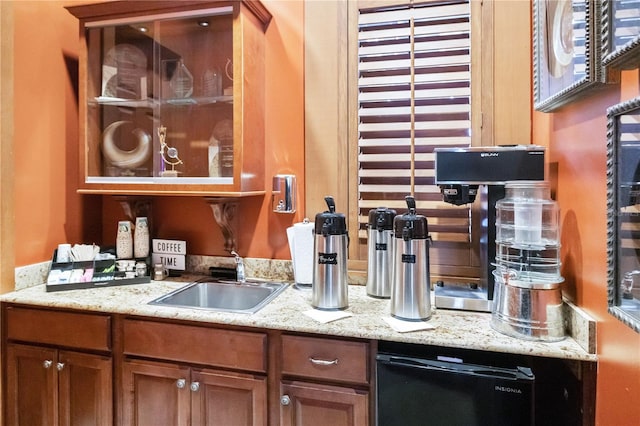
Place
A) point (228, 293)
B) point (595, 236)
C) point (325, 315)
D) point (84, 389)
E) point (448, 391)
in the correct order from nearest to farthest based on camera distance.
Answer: point (595, 236)
point (448, 391)
point (325, 315)
point (84, 389)
point (228, 293)

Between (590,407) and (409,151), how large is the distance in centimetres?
117

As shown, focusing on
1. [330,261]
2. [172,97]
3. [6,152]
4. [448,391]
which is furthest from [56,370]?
[448,391]

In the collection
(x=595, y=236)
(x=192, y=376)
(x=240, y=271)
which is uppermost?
(x=595, y=236)

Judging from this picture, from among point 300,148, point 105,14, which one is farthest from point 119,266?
point 105,14

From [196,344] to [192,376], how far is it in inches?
4.9

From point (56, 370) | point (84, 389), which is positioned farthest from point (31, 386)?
point (84, 389)

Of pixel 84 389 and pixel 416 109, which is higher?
pixel 416 109

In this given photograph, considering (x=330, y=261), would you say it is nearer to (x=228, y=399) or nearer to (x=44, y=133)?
(x=228, y=399)

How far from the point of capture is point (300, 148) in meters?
2.04

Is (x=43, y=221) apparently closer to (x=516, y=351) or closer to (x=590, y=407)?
(x=516, y=351)

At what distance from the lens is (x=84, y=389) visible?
164cm

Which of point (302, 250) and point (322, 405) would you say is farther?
point (302, 250)

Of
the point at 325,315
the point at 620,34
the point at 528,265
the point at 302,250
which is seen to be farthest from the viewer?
the point at 302,250

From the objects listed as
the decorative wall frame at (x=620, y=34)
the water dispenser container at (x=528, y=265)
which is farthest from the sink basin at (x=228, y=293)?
the decorative wall frame at (x=620, y=34)
